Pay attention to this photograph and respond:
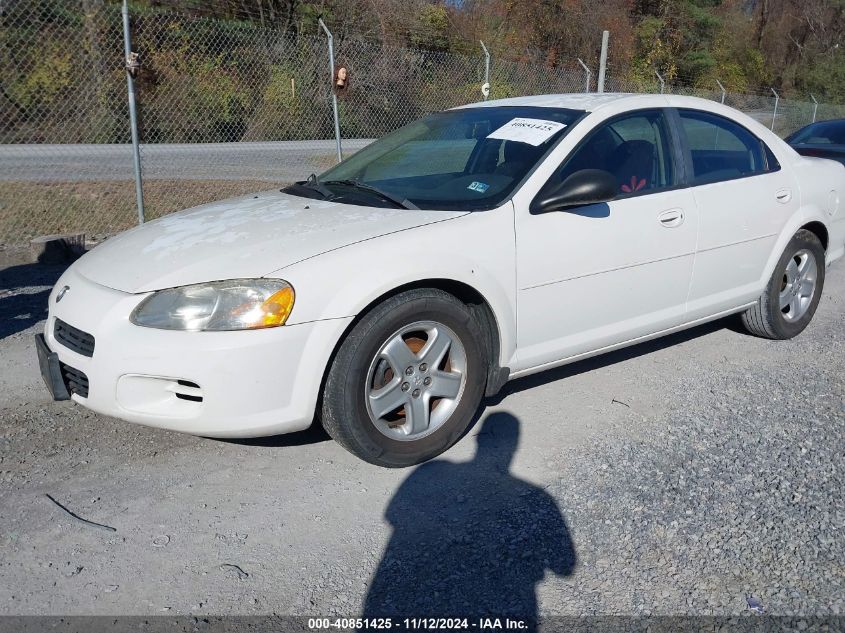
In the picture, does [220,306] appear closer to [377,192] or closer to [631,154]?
[377,192]

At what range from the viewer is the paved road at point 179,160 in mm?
11594

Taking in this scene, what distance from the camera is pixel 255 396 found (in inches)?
125

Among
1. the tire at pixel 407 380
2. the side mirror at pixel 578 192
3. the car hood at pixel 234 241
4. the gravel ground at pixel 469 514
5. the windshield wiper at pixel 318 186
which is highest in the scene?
the side mirror at pixel 578 192

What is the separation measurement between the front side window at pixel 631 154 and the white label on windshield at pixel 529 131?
0.17 meters

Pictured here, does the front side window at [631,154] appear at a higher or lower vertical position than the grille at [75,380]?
higher

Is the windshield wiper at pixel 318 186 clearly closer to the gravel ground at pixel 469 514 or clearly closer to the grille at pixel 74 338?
the gravel ground at pixel 469 514

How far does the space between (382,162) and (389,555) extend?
248 cm

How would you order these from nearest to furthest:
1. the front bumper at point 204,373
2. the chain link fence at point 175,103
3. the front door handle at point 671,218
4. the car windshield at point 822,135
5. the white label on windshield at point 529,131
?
1. the front bumper at point 204,373
2. the white label on windshield at point 529,131
3. the front door handle at point 671,218
4. the chain link fence at point 175,103
5. the car windshield at point 822,135

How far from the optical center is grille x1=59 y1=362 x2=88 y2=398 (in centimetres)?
334

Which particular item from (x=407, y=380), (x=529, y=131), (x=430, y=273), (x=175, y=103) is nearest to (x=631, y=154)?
(x=529, y=131)

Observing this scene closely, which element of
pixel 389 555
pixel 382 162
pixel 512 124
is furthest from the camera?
pixel 382 162

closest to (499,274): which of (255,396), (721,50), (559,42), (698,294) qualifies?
(255,396)

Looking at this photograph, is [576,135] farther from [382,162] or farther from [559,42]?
[559,42]

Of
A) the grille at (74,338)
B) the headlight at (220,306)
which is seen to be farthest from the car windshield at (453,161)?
the grille at (74,338)
